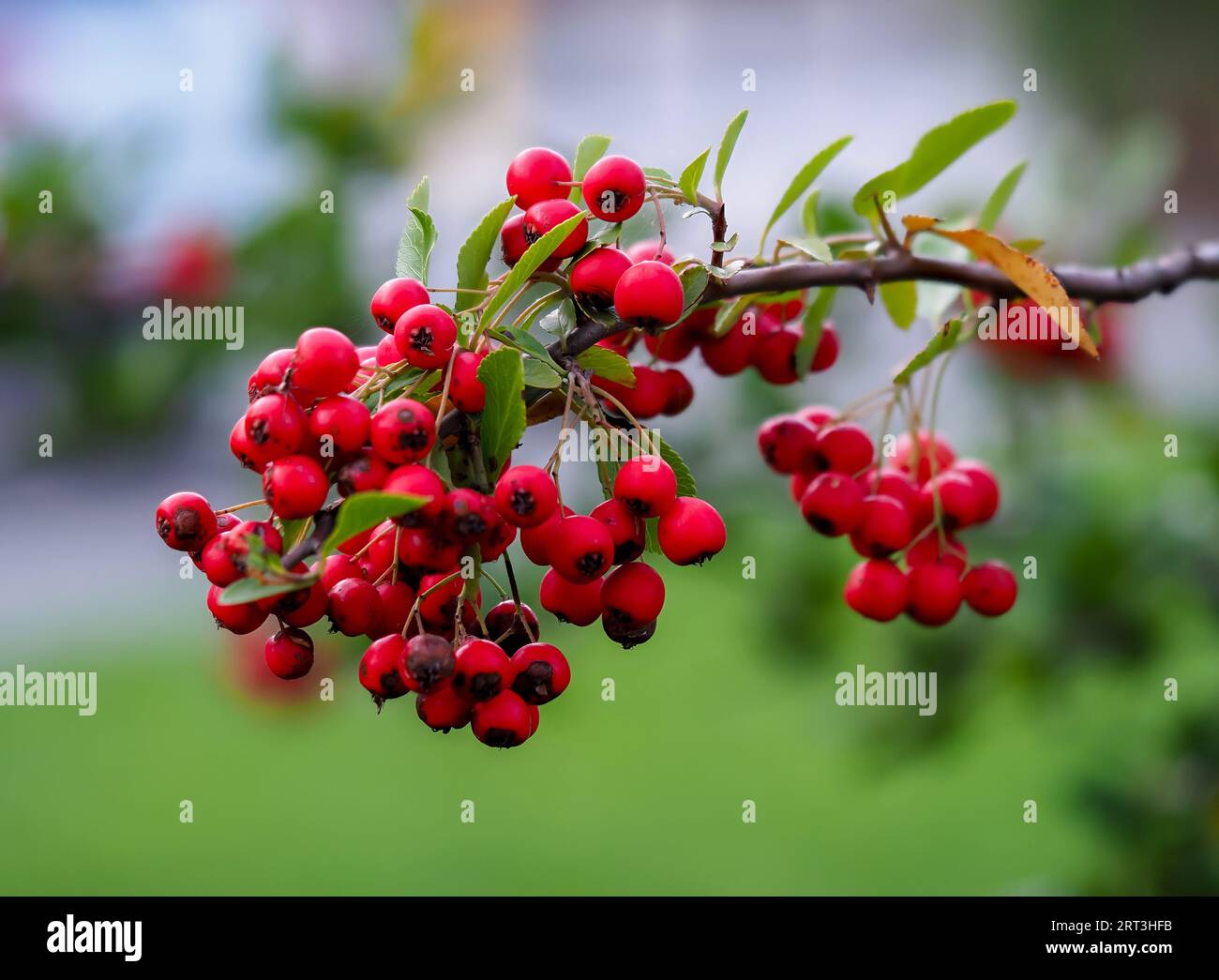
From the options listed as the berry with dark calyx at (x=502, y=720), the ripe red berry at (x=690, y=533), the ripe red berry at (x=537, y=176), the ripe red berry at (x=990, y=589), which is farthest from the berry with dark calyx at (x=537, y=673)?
the ripe red berry at (x=990, y=589)

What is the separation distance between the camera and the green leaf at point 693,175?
945 mm

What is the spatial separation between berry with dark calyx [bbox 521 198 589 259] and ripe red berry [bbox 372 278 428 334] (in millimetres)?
99

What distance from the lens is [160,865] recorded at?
3914mm

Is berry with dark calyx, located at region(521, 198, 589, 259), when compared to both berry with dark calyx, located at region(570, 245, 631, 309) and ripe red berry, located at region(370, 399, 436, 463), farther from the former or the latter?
ripe red berry, located at region(370, 399, 436, 463)

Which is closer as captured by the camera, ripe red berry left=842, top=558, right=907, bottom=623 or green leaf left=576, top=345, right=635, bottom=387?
green leaf left=576, top=345, right=635, bottom=387

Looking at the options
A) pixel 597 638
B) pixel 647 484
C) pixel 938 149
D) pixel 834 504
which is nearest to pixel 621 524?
pixel 647 484

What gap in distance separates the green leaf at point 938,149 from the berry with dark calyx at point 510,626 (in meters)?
0.49

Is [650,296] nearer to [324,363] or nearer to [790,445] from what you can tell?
[324,363]

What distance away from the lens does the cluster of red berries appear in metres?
1.24

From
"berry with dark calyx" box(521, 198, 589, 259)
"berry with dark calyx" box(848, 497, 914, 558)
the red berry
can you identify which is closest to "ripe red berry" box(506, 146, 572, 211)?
"berry with dark calyx" box(521, 198, 589, 259)

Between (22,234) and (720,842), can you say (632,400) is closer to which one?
(22,234)

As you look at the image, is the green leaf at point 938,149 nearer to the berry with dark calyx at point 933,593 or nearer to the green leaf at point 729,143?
the green leaf at point 729,143

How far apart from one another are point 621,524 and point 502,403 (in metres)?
0.14
